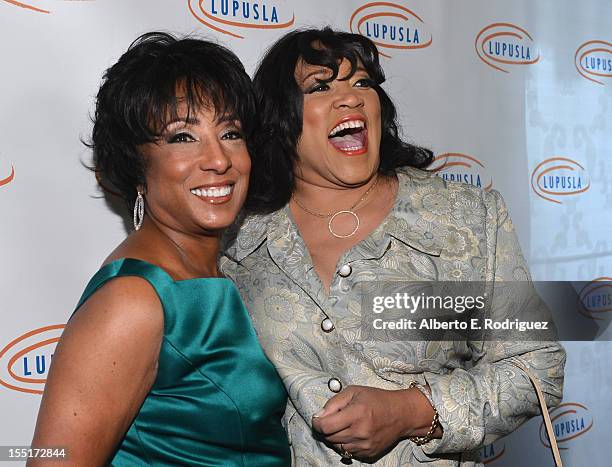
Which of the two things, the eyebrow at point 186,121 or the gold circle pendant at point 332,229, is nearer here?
the eyebrow at point 186,121

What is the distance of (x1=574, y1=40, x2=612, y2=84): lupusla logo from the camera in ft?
8.83

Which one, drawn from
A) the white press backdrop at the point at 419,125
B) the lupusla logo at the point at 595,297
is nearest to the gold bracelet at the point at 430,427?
the white press backdrop at the point at 419,125

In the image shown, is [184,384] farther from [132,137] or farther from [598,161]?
[598,161]

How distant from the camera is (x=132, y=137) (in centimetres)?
130

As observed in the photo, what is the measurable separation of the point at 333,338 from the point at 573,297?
162cm

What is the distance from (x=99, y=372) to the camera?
1.09m

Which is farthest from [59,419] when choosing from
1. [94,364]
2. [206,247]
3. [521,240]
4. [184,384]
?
[521,240]

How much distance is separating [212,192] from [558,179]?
5.45ft

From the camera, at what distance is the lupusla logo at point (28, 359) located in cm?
162

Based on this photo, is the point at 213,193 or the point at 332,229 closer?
the point at 213,193

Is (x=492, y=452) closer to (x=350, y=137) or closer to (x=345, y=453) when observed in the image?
(x=345, y=453)

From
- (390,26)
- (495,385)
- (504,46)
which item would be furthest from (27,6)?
(504,46)

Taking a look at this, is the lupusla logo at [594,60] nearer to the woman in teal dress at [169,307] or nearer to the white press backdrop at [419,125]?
the white press backdrop at [419,125]

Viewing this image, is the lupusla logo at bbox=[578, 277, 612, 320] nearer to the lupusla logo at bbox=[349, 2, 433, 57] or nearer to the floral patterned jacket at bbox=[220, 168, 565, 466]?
the lupusla logo at bbox=[349, 2, 433, 57]
